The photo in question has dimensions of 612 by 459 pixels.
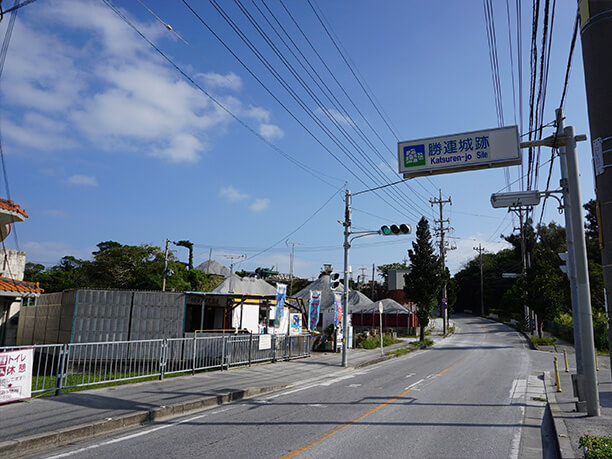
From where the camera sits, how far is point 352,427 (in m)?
8.23

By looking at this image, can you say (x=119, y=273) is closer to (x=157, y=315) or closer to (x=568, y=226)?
(x=157, y=315)

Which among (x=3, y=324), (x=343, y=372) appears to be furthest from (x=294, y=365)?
(x=3, y=324)

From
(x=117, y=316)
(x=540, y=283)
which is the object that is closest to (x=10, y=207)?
(x=117, y=316)

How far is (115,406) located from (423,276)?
101 ft

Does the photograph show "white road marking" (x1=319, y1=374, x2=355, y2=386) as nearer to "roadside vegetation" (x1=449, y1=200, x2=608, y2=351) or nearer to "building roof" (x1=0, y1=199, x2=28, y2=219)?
"building roof" (x1=0, y1=199, x2=28, y2=219)

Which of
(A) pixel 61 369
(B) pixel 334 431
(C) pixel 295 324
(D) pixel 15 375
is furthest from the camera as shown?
(C) pixel 295 324

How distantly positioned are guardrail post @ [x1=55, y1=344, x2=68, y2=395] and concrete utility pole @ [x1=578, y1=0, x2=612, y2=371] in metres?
10.7

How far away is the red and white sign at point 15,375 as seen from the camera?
8625 mm

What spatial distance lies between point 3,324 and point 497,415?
20.8 metres

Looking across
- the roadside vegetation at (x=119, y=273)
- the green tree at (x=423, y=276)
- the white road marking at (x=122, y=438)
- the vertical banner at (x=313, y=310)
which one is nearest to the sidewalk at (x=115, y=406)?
the white road marking at (x=122, y=438)

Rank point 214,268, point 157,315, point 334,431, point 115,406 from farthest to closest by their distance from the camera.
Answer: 1. point 214,268
2. point 157,315
3. point 115,406
4. point 334,431

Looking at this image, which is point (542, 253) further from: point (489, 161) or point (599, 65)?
point (599, 65)

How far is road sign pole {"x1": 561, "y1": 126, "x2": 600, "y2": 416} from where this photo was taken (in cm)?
880

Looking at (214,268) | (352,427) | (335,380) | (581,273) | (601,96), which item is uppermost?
(214,268)
